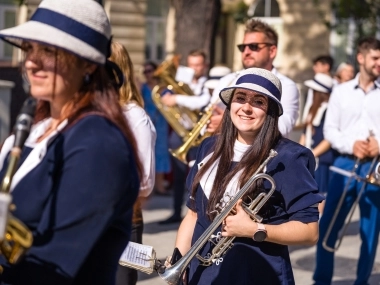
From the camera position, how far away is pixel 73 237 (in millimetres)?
2750

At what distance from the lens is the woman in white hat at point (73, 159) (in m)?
2.75

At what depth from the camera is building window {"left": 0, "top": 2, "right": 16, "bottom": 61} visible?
20.8 m

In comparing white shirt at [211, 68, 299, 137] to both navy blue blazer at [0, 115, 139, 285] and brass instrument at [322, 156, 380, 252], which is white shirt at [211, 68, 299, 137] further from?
navy blue blazer at [0, 115, 139, 285]

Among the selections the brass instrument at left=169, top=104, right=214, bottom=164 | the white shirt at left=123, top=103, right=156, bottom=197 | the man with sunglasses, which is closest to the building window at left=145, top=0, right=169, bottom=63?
the brass instrument at left=169, top=104, right=214, bottom=164

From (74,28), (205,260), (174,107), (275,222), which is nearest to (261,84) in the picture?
(275,222)

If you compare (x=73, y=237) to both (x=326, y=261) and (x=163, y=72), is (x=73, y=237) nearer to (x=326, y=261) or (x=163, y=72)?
(x=326, y=261)

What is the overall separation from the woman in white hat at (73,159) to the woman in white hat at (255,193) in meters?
1.44

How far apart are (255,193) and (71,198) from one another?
174 centimetres

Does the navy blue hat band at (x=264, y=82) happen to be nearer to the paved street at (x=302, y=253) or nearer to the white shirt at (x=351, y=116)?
the white shirt at (x=351, y=116)

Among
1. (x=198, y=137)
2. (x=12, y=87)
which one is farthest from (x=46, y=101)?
(x=12, y=87)

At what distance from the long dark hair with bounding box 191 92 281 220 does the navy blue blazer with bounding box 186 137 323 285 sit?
6 centimetres

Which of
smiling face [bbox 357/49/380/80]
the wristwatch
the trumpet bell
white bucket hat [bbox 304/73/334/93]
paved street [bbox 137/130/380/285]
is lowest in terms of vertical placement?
paved street [bbox 137/130/380/285]

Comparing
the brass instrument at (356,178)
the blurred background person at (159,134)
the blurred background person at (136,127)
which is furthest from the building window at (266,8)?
the blurred background person at (136,127)

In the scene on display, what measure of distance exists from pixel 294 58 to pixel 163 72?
15.2 meters
